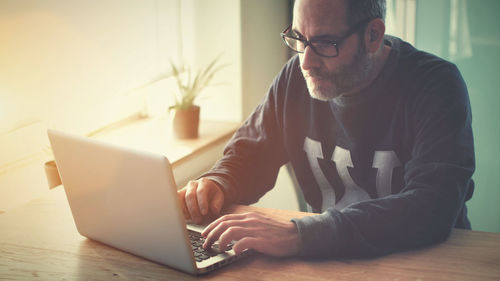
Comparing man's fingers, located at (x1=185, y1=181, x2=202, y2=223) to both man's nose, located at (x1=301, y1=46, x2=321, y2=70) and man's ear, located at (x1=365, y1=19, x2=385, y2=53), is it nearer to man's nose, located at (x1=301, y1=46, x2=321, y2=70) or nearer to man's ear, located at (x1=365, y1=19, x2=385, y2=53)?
man's nose, located at (x1=301, y1=46, x2=321, y2=70)

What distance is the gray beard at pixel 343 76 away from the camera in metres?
1.47

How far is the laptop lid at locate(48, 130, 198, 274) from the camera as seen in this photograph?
3.24 ft

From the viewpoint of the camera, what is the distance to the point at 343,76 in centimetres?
147

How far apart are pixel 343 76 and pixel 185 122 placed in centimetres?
88

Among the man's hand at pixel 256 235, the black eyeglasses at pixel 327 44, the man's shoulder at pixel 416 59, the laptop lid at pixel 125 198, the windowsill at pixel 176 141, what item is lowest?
the windowsill at pixel 176 141

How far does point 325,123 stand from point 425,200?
1.63 feet

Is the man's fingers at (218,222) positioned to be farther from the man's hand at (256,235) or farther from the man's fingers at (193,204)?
the man's fingers at (193,204)

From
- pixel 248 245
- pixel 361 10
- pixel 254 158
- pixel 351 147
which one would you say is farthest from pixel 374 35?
pixel 248 245

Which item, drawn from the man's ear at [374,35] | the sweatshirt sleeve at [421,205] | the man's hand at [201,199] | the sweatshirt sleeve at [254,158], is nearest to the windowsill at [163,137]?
the sweatshirt sleeve at [254,158]

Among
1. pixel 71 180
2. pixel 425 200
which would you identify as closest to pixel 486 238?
pixel 425 200

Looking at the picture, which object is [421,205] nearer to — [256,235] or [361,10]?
[256,235]

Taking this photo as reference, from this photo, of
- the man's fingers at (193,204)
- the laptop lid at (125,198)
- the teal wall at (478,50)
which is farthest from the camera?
the teal wall at (478,50)

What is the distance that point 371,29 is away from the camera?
4.84 ft

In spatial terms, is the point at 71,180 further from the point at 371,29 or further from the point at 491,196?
the point at 491,196
